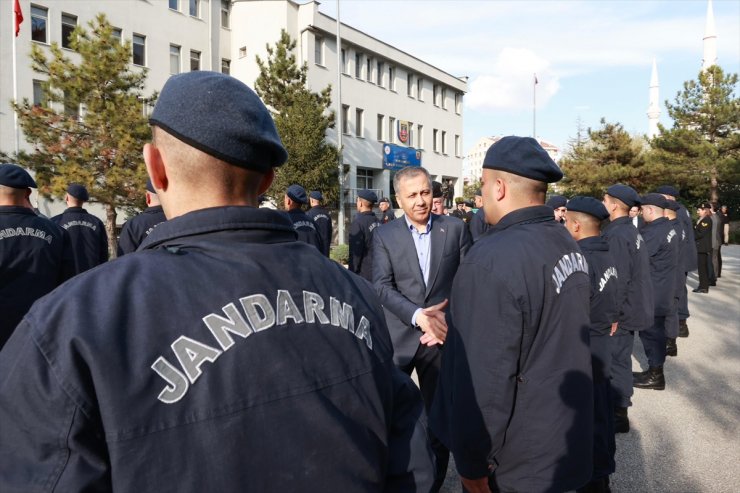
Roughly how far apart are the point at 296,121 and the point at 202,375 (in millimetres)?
21908

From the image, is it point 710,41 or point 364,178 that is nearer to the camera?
point 364,178

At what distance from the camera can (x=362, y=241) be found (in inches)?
382

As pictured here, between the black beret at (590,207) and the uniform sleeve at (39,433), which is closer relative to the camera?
the uniform sleeve at (39,433)

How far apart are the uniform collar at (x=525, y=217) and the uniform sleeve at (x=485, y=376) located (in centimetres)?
33

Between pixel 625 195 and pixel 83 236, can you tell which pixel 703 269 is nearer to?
pixel 625 195

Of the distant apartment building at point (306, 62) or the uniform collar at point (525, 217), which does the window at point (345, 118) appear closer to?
the distant apartment building at point (306, 62)

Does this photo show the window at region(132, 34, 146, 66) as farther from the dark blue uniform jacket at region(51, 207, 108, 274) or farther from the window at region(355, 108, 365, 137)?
the dark blue uniform jacket at region(51, 207, 108, 274)

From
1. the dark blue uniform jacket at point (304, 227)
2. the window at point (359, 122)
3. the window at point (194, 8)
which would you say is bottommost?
the dark blue uniform jacket at point (304, 227)

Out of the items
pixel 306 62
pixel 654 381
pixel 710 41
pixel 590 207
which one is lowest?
pixel 654 381

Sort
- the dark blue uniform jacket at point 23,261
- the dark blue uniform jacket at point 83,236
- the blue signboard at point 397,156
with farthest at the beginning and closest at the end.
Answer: the blue signboard at point 397,156
the dark blue uniform jacket at point 83,236
the dark blue uniform jacket at point 23,261

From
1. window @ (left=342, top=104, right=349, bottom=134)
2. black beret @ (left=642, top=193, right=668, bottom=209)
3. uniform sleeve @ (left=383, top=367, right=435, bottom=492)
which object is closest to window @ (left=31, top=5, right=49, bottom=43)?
window @ (left=342, top=104, right=349, bottom=134)

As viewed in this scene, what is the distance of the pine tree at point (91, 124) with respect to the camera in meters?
15.1

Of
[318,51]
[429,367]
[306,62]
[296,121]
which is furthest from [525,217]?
[318,51]

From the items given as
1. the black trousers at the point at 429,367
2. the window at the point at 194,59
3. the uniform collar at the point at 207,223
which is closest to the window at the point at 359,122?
the window at the point at 194,59
